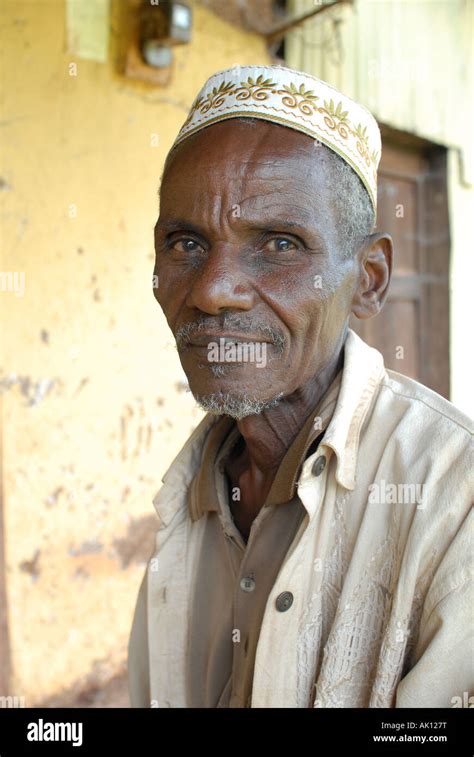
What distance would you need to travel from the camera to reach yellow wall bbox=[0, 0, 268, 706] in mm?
2922

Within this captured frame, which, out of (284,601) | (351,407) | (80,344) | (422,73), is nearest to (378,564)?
(284,601)

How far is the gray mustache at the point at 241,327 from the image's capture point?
57.1 inches

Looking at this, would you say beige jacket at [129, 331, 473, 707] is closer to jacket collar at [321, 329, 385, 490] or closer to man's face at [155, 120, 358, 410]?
jacket collar at [321, 329, 385, 490]

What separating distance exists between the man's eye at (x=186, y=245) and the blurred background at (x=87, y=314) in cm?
155

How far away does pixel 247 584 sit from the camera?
59.5 inches

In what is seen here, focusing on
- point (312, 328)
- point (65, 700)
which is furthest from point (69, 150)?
point (65, 700)

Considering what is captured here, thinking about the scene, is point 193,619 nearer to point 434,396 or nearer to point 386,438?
point 386,438

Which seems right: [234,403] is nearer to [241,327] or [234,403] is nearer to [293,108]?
→ [241,327]

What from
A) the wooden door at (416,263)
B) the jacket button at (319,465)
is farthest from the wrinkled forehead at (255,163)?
the wooden door at (416,263)

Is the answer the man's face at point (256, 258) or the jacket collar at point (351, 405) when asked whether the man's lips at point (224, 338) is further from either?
the jacket collar at point (351, 405)

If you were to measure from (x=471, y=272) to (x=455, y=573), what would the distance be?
4.54 metres

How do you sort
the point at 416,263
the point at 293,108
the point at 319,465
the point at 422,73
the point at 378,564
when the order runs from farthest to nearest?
the point at 416,263
the point at 422,73
the point at 293,108
the point at 319,465
the point at 378,564

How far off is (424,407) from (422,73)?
417 centimetres

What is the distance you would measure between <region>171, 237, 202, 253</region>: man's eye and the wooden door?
3.28 m
